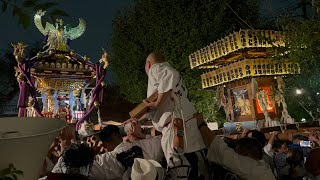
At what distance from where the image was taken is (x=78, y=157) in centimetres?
324

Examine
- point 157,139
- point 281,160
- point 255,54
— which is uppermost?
point 255,54

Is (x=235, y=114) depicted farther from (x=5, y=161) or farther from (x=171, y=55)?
(x=5, y=161)

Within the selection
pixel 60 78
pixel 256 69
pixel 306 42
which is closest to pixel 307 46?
pixel 306 42

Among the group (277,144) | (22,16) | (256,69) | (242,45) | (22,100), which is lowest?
(277,144)

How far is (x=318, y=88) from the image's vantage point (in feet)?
39.2

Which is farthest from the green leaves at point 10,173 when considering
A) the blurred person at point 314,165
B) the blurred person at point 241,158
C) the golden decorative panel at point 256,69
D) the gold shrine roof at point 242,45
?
the golden decorative panel at point 256,69

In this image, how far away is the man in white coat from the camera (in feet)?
11.4

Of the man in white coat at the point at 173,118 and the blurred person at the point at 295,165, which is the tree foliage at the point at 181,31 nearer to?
the blurred person at the point at 295,165

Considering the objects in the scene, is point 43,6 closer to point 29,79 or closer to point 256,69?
point 29,79

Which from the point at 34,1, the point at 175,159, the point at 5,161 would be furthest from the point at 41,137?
the point at 175,159

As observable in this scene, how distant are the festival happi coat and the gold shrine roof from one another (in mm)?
5222

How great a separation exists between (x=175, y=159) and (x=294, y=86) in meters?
13.4

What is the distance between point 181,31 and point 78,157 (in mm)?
18176

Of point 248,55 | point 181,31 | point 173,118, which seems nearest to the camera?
point 173,118
